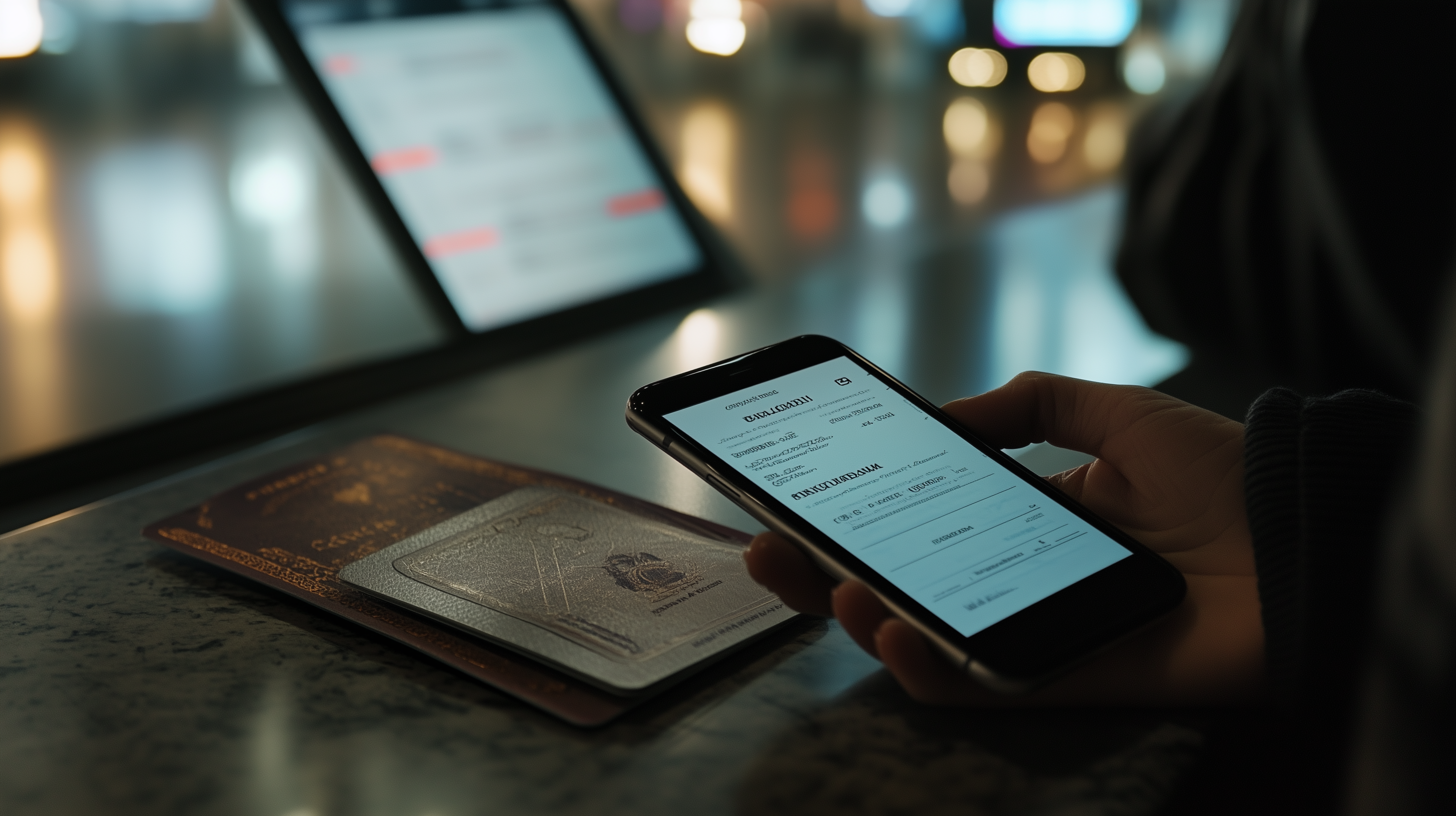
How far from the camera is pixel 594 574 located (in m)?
0.42

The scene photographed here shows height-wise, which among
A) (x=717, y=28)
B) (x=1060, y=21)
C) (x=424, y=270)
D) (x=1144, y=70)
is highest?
(x=717, y=28)

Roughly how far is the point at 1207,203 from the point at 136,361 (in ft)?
3.28

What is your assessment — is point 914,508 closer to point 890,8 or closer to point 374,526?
point 374,526

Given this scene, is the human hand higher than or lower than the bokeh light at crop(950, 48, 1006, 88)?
lower

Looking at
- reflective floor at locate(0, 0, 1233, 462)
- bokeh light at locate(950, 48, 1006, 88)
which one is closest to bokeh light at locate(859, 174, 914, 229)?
reflective floor at locate(0, 0, 1233, 462)

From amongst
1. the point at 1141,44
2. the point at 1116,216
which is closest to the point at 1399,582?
the point at 1116,216

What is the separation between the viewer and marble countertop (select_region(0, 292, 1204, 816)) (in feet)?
1.02

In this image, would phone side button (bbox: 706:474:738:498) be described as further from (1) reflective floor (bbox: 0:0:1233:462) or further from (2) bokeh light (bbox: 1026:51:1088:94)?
(2) bokeh light (bbox: 1026:51:1088:94)

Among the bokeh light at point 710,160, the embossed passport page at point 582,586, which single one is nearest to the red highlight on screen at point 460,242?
the bokeh light at point 710,160

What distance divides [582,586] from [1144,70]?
3920 millimetres

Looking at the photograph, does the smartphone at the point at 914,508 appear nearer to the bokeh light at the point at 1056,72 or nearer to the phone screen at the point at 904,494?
the phone screen at the point at 904,494

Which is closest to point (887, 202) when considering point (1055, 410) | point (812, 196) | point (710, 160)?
point (812, 196)

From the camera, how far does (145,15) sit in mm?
4566

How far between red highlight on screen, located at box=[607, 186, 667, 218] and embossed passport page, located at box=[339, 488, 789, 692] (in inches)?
20.7
